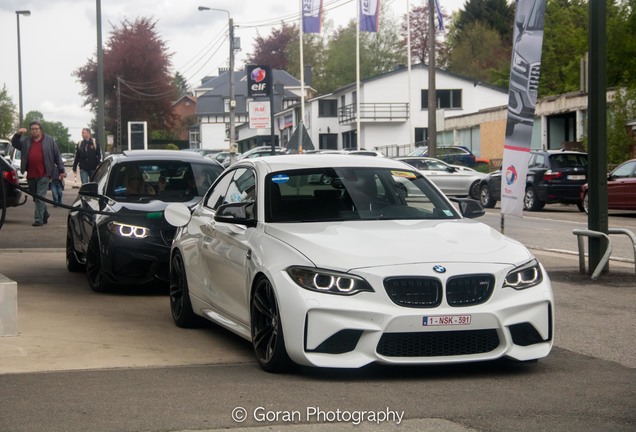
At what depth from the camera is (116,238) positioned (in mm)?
11641

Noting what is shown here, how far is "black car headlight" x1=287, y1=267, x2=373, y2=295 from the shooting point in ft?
22.7

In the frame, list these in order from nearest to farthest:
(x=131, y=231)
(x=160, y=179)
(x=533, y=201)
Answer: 1. (x=131, y=231)
2. (x=160, y=179)
3. (x=533, y=201)

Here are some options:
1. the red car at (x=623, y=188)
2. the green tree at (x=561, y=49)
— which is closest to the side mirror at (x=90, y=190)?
the red car at (x=623, y=188)

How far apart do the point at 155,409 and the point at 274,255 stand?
5.05 ft

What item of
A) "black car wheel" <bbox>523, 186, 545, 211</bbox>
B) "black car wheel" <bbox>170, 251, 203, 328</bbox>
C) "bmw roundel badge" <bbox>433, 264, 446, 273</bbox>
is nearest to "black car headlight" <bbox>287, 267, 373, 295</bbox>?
"bmw roundel badge" <bbox>433, 264, 446, 273</bbox>

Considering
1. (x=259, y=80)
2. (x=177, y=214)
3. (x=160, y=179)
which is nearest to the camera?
(x=177, y=214)

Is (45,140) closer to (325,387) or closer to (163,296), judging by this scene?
(163,296)

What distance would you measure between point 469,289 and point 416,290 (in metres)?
0.35

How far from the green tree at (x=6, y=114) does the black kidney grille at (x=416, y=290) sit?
80514 millimetres

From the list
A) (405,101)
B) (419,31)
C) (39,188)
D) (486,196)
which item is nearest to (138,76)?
(405,101)

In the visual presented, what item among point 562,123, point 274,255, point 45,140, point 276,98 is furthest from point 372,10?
point 276,98

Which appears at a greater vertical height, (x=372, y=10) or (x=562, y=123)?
(x=372, y=10)

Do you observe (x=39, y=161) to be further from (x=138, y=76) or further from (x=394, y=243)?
(x=138, y=76)

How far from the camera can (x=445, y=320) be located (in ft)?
22.5
